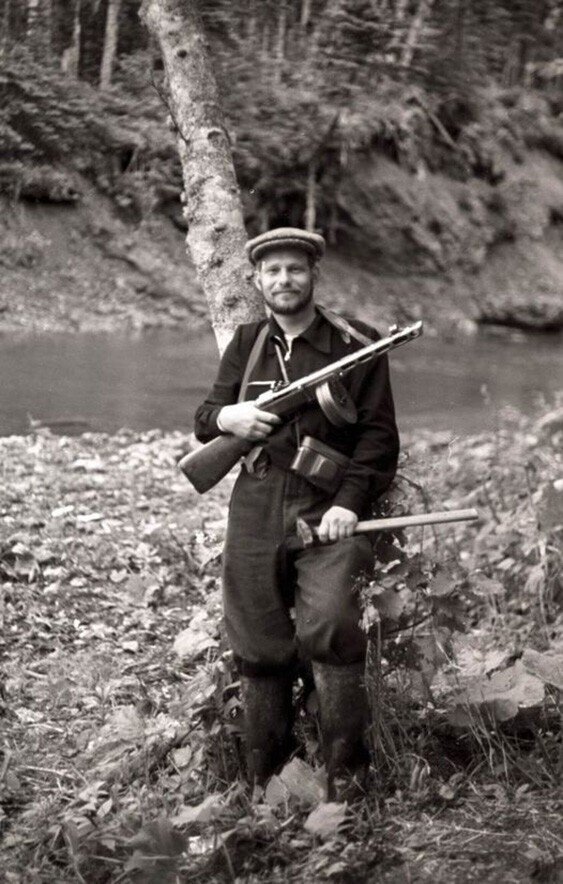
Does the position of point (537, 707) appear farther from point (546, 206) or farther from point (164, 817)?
point (546, 206)

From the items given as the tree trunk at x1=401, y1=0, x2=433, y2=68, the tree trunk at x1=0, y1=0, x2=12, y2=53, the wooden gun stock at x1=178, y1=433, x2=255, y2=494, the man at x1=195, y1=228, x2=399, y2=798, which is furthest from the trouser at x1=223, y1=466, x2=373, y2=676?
the tree trunk at x1=401, y1=0, x2=433, y2=68

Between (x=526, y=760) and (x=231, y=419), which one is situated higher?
(x=231, y=419)

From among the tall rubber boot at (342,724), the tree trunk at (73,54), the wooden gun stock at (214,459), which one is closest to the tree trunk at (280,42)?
the tree trunk at (73,54)

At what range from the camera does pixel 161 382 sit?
13242 millimetres

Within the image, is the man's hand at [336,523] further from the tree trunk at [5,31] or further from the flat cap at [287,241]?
the tree trunk at [5,31]

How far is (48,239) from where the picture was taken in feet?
56.3

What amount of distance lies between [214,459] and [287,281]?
0.74m

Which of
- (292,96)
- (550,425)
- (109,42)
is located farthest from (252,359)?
(292,96)

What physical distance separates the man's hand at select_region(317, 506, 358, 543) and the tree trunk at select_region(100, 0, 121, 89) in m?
10.9

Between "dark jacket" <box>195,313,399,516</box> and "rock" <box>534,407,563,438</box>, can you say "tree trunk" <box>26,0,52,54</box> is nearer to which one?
"rock" <box>534,407,563,438</box>

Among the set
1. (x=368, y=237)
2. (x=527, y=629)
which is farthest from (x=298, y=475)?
(x=368, y=237)

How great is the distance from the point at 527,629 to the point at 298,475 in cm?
253

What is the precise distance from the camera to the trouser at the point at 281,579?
3908 mm

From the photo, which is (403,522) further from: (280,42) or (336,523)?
(280,42)
